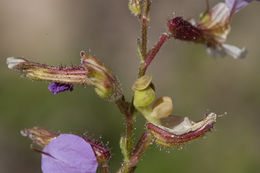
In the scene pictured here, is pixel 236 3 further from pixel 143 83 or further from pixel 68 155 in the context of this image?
pixel 68 155

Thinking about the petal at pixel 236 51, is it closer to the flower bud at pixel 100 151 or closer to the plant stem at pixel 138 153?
the plant stem at pixel 138 153

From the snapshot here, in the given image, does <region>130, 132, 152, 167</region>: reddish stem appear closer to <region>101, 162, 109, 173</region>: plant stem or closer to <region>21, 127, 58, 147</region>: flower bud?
<region>101, 162, 109, 173</region>: plant stem

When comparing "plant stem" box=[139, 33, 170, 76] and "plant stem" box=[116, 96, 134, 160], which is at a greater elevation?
"plant stem" box=[139, 33, 170, 76]

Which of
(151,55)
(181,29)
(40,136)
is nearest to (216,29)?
(181,29)

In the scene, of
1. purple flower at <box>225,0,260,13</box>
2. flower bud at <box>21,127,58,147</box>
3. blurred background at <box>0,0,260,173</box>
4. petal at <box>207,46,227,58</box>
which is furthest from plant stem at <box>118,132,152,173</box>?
blurred background at <box>0,0,260,173</box>

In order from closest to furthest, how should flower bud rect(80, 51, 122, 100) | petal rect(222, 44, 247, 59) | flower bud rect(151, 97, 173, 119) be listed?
1. flower bud rect(80, 51, 122, 100)
2. flower bud rect(151, 97, 173, 119)
3. petal rect(222, 44, 247, 59)
